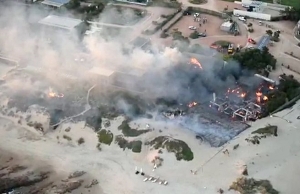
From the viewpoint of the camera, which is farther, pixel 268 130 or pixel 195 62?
pixel 195 62

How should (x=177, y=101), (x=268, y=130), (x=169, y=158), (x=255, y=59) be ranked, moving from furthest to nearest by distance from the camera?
1. (x=255, y=59)
2. (x=177, y=101)
3. (x=268, y=130)
4. (x=169, y=158)

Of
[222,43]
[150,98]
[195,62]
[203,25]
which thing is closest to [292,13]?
[203,25]

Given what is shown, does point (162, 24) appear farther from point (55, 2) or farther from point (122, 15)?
point (55, 2)

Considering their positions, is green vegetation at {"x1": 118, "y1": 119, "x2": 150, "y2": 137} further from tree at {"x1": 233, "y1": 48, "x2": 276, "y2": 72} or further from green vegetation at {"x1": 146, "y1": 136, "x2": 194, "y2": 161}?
tree at {"x1": 233, "y1": 48, "x2": 276, "y2": 72}

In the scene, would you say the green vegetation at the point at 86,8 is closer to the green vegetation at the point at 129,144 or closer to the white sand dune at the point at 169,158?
the white sand dune at the point at 169,158

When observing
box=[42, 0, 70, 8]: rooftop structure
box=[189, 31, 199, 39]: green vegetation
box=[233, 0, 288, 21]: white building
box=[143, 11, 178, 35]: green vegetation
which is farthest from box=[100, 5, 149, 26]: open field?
box=[233, 0, 288, 21]: white building

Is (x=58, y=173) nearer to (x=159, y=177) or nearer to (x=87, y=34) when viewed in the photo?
(x=159, y=177)
